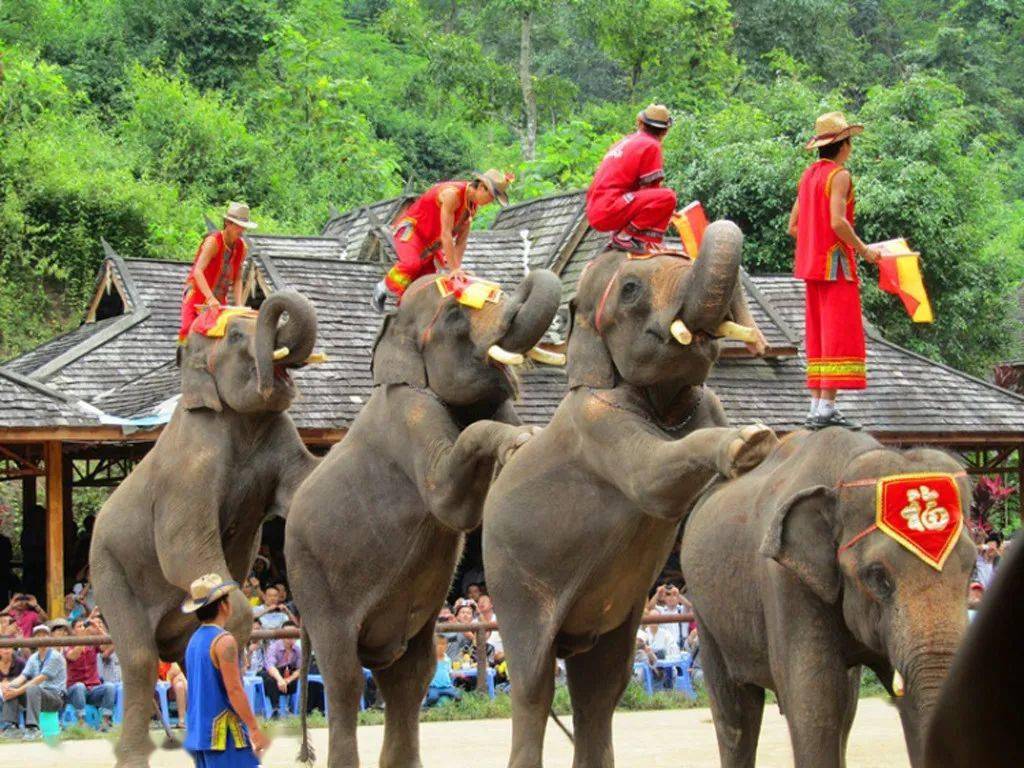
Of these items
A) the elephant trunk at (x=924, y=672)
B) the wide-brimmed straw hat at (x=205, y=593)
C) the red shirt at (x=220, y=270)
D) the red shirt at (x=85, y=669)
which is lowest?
the red shirt at (x=85, y=669)

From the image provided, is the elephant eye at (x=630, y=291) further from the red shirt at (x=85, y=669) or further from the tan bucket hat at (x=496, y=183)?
the red shirt at (x=85, y=669)

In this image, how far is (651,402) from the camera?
22.7 ft

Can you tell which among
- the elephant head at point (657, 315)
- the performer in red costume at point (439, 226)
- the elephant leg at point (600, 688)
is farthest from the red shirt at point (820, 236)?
the performer in red costume at point (439, 226)

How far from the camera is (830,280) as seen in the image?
691cm

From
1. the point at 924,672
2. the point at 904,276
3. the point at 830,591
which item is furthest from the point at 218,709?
the point at 904,276

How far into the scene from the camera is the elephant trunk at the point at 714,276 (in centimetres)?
642

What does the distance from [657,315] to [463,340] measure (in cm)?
146

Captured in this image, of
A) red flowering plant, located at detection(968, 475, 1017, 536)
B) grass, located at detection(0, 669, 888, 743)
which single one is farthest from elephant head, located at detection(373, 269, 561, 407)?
red flowering plant, located at detection(968, 475, 1017, 536)

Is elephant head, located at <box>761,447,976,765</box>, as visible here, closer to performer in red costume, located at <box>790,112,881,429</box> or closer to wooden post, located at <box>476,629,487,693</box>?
performer in red costume, located at <box>790,112,881,429</box>

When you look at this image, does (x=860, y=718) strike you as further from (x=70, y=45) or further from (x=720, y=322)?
(x=70, y=45)

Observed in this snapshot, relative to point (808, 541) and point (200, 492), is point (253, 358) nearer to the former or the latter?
point (200, 492)

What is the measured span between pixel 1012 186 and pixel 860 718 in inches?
1540

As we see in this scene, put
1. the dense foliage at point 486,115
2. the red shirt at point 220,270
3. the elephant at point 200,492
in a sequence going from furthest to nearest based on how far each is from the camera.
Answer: the dense foliage at point 486,115, the red shirt at point 220,270, the elephant at point 200,492

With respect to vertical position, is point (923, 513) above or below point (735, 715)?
above
